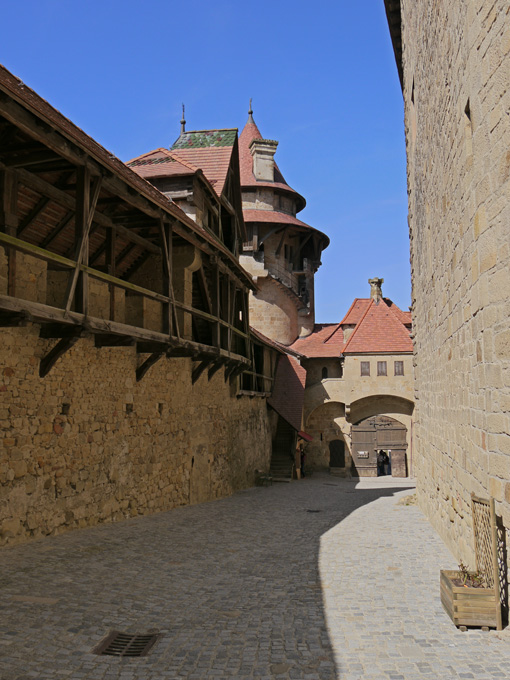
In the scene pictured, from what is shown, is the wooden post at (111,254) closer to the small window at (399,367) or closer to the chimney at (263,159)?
the small window at (399,367)

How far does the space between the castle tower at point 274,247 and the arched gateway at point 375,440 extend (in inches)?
237

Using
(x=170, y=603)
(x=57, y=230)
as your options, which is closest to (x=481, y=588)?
(x=170, y=603)

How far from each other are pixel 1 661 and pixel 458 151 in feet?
20.4

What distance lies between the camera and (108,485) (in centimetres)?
992

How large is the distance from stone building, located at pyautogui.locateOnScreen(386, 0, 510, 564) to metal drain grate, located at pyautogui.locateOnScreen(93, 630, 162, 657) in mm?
3032

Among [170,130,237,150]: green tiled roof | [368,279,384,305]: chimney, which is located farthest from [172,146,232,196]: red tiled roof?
[368,279,384,305]: chimney

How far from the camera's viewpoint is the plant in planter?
488 cm

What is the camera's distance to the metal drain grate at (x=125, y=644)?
182 inches

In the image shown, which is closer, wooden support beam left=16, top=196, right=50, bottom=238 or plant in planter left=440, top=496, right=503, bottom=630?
plant in planter left=440, top=496, right=503, bottom=630

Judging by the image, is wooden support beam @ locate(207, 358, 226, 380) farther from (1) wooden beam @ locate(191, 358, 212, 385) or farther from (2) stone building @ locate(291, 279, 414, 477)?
(2) stone building @ locate(291, 279, 414, 477)

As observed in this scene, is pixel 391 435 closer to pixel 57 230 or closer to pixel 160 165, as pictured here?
pixel 160 165

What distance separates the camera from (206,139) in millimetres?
19344

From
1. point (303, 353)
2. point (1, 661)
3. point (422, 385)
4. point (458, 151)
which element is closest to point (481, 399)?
point (458, 151)

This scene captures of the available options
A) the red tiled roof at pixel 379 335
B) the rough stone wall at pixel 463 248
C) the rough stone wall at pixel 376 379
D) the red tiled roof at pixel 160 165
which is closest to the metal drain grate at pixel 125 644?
the rough stone wall at pixel 463 248
